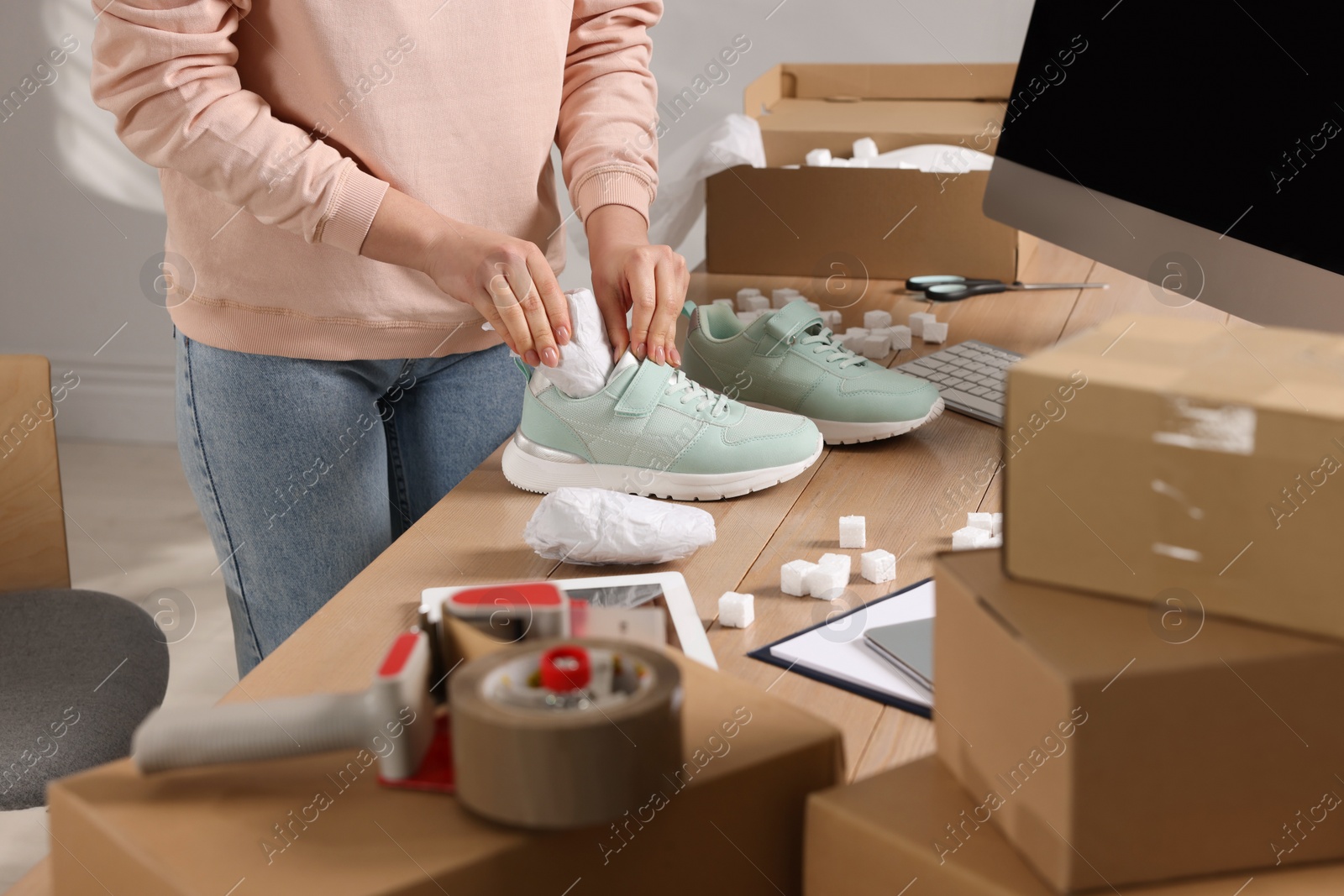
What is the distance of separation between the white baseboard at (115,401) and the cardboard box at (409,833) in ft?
9.40

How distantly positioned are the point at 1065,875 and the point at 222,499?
0.87 metres

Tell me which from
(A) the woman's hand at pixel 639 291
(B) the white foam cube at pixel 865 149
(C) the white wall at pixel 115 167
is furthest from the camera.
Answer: (C) the white wall at pixel 115 167

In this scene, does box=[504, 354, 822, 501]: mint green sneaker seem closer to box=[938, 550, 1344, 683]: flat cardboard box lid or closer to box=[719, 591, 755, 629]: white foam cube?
box=[719, 591, 755, 629]: white foam cube

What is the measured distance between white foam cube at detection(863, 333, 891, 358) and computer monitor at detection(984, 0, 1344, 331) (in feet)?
0.64

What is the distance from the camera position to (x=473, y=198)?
110cm

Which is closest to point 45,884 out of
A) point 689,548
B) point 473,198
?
point 689,548

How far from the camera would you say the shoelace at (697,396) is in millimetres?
970

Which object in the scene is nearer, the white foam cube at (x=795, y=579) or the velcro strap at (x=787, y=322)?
the white foam cube at (x=795, y=579)

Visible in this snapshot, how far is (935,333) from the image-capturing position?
139cm

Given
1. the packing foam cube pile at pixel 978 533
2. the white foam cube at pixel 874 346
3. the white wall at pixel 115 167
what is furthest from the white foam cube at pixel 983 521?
the white wall at pixel 115 167

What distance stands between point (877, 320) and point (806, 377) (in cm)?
38

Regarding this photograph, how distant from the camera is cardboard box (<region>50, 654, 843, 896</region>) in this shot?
431mm

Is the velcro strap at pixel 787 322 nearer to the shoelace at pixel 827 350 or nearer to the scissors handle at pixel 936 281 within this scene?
the shoelace at pixel 827 350

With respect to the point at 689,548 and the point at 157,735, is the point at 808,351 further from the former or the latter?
the point at 157,735
